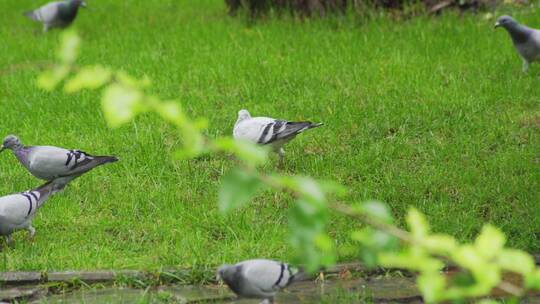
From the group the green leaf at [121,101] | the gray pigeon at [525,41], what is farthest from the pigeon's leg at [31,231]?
the gray pigeon at [525,41]

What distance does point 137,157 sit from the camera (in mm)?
6961

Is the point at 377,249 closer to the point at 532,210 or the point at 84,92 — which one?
the point at 532,210

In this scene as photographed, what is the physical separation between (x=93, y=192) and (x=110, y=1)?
22.9 ft

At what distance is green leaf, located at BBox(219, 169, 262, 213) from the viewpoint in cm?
217

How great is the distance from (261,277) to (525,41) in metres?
4.91

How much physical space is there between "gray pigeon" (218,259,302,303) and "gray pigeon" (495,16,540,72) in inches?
185

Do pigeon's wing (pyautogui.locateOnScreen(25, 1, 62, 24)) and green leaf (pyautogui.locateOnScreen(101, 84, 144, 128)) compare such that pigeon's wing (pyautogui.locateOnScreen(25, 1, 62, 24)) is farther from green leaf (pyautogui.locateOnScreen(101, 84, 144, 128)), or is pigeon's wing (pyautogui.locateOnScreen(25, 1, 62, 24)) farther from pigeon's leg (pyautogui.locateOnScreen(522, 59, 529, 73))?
green leaf (pyautogui.locateOnScreen(101, 84, 144, 128))

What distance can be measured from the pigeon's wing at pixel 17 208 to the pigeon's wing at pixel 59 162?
52 cm

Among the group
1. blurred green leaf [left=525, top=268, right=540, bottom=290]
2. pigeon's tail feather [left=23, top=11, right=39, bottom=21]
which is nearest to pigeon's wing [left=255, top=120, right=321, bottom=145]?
blurred green leaf [left=525, top=268, right=540, bottom=290]

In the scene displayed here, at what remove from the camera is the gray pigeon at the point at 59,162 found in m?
6.05

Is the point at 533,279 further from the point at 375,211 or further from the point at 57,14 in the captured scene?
the point at 57,14

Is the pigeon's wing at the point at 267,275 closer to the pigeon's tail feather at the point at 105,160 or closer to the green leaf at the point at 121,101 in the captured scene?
the green leaf at the point at 121,101

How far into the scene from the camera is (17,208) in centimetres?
545

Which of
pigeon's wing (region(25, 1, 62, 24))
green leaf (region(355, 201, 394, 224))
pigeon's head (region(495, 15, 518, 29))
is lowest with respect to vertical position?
green leaf (region(355, 201, 394, 224))
